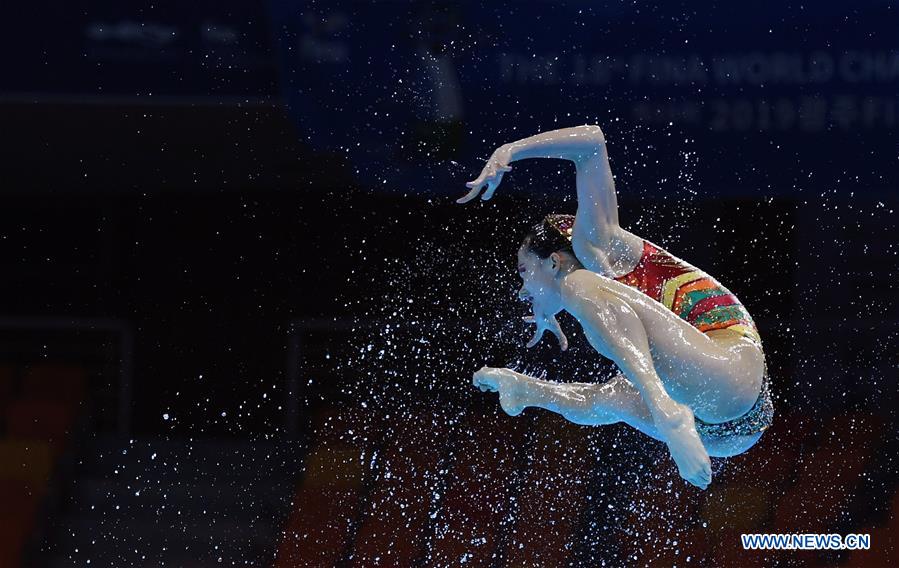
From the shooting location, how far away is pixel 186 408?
4.82m

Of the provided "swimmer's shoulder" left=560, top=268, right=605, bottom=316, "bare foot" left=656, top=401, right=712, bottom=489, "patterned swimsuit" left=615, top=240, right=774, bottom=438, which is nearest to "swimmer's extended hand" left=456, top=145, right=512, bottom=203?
"swimmer's shoulder" left=560, top=268, right=605, bottom=316

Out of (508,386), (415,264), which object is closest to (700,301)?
(508,386)

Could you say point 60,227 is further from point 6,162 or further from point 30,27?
point 30,27

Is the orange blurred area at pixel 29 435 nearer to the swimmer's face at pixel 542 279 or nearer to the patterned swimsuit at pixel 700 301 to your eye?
the swimmer's face at pixel 542 279

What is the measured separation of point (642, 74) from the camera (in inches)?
179

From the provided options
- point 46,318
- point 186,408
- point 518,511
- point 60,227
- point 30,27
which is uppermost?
point 30,27

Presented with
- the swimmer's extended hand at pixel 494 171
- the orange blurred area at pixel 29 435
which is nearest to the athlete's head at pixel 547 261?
the swimmer's extended hand at pixel 494 171

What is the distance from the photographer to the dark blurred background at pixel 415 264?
451cm

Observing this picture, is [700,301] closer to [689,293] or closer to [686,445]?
[689,293]

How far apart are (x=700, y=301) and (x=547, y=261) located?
0.38 m

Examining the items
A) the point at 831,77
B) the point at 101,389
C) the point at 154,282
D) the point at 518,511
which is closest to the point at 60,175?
the point at 154,282

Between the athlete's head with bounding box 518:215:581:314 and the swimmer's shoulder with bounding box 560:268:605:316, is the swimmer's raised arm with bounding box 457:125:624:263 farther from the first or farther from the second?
the swimmer's shoulder with bounding box 560:268:605:316

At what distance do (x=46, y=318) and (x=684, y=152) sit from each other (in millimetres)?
2754

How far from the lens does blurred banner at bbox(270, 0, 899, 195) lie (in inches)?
178
